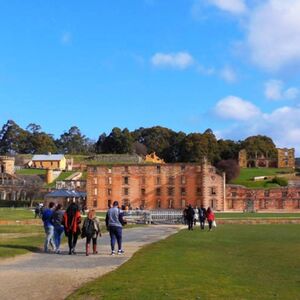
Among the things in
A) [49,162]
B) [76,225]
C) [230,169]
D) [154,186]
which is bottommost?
[76,225]

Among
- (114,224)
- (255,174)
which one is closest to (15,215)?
(114,224)

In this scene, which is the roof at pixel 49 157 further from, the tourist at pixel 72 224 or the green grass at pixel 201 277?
the green grass at pixel 201 277

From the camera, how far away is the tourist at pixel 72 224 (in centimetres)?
2123

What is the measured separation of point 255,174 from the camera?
15488 centimetres

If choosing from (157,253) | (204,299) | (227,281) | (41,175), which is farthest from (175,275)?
(41,175)

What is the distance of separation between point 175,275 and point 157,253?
21.0 feet

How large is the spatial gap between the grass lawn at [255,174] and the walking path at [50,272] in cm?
11377

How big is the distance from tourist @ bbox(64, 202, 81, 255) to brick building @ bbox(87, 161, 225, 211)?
296ft

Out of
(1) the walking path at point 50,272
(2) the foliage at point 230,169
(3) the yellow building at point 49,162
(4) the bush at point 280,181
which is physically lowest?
(1) the walking path at point 50,272

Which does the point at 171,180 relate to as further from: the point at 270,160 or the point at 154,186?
the point at 270,160

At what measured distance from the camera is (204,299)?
11336 millimetres

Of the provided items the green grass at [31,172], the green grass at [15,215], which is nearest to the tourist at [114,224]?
the green grass at [15,215]

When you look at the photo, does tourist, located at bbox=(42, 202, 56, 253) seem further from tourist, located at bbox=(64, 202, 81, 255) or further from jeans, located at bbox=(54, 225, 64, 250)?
tourist, located at bbox=(64, 202, 81, 255)

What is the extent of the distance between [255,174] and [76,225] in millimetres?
136799
